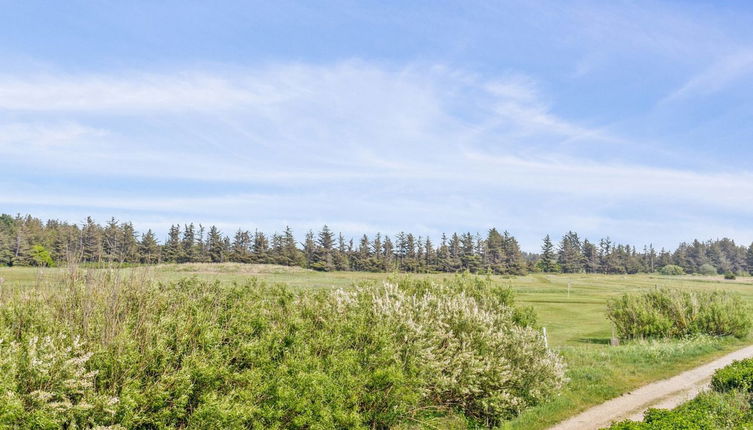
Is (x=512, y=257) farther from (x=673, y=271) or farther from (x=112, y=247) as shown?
(x=112, y=247)

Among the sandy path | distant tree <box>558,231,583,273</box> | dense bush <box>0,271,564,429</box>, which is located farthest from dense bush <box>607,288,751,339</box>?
distant tree <box>558,231,583,273</box>

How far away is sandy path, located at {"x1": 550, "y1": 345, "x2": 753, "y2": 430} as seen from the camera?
1563 cm

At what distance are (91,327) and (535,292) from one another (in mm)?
81280

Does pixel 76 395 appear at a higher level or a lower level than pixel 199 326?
lower

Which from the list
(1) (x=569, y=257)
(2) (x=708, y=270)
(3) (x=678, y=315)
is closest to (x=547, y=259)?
(1) (x=569, y=257)

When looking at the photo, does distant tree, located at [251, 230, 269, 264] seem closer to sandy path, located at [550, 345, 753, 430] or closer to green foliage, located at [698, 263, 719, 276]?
sandy path, located at [550, 345, 753, 430]

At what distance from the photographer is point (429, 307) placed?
589 inches

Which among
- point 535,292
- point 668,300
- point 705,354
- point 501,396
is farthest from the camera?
point 535,292

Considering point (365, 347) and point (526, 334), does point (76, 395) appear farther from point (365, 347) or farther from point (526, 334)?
point (526, 334)

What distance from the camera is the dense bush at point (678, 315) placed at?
31.8 metres

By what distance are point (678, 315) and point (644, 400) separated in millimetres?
17808

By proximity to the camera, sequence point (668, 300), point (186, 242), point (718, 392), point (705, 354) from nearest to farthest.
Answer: point (718, 392)
point (705, 354)
point (668, 300)
point (186, 242)

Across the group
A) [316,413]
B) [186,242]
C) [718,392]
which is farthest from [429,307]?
[186,242]

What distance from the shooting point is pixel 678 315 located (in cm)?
3269
